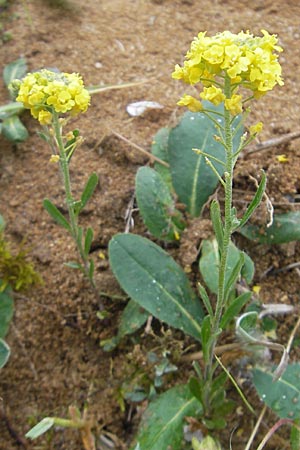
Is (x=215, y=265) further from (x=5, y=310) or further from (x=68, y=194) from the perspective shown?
(x=5, y=310)

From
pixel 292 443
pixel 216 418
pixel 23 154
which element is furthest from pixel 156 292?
A: pixel 23 154

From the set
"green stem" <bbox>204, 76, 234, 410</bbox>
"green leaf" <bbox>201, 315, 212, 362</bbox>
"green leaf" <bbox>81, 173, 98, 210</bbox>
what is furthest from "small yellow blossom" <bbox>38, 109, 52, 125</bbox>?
"green leaf" <bbox>201, 315, 212, 362</bbox>

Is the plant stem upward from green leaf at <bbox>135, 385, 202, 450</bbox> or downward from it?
upward

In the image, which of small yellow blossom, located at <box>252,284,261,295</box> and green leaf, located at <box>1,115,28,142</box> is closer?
small yellow blossom, located at <box>252,284,261,295</box>

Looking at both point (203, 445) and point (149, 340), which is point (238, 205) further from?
point (203, 445)

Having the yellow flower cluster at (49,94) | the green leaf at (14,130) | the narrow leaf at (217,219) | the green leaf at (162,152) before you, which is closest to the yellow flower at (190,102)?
the narrow leaf at (217,219)

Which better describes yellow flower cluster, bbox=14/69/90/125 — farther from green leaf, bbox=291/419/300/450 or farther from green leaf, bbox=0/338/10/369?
green leaf, bbox=291/419/300/450
